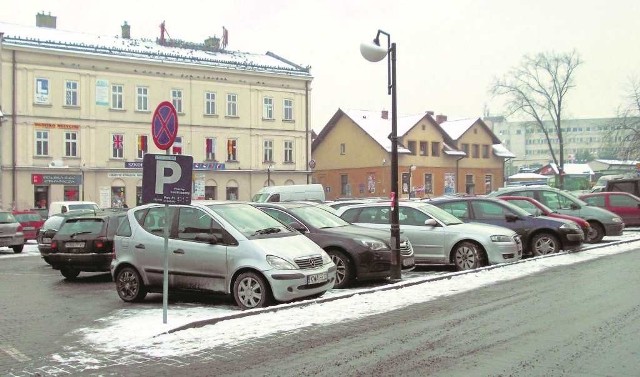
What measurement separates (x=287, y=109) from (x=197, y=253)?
144ft

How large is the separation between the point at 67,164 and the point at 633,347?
42.2 metres

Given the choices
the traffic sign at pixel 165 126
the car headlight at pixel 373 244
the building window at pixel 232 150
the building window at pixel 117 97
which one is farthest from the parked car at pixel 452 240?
the building window at pixel 232 150

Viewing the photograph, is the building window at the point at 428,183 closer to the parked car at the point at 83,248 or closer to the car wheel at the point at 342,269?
the parked car at the point at 83,248

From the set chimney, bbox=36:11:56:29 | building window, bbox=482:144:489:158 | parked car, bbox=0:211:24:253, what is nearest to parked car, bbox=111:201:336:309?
parked car, bbox=0:211:24:253

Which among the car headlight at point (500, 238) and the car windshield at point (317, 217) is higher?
the car windshield at point (317, 217)

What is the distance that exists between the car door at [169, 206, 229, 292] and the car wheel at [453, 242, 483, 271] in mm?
6435

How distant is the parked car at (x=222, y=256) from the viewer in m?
10.0

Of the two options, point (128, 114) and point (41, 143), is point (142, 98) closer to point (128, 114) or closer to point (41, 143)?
point (128, 114)

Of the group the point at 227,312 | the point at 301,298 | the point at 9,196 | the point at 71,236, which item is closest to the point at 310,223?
the point at 301,298

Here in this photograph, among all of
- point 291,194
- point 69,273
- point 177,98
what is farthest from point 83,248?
point 177,98

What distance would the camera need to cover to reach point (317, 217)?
13.7 metres

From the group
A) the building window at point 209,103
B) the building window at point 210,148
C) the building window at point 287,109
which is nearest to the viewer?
the building window at point 210,148

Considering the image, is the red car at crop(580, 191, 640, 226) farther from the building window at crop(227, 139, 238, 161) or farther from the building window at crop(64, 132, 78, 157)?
the building window at crop(64, 132, 78, 157)

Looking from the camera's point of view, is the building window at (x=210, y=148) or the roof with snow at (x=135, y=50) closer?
the roof with snow at (x=135, y=50)
